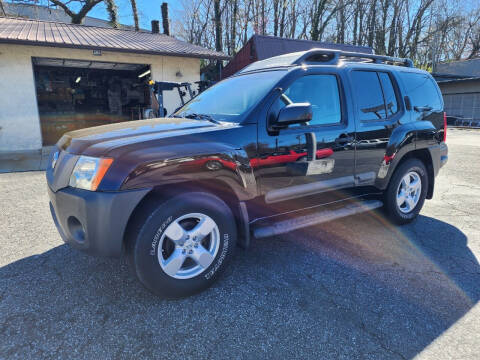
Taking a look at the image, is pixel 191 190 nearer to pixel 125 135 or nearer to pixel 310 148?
pixel 125 135

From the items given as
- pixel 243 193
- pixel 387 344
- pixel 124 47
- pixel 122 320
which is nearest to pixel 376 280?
pixel 387 344

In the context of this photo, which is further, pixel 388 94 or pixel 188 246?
pixel 388 94

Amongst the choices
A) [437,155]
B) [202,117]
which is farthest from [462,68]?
[202,117]

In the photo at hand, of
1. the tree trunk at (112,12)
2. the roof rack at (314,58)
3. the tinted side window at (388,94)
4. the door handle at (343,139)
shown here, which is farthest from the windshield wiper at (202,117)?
the tree trunk at (112,12)

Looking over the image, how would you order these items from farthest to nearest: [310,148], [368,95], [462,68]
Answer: [462,68]
[368,95]
[310,148]

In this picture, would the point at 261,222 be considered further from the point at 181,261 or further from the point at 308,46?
the point at 308,46

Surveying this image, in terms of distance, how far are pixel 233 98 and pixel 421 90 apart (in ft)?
8.61

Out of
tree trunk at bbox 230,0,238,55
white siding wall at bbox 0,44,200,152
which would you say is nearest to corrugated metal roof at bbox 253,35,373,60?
white siding wall at bbox 0,44,200,152

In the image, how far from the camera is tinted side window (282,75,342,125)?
118 inches

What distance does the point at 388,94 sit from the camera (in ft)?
12.0

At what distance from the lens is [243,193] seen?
2600 millimetres

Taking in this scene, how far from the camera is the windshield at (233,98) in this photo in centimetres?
281

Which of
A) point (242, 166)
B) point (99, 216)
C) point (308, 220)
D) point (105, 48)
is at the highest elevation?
point (105, 48)

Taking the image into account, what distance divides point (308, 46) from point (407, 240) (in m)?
15.5
